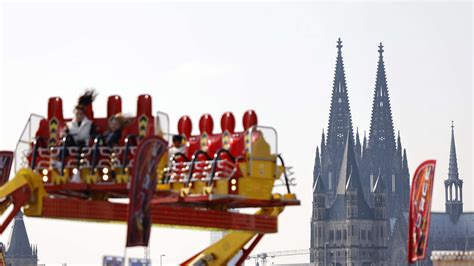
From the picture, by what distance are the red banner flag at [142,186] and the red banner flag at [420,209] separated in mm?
8077

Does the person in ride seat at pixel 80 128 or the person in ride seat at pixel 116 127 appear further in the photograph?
the person in ride seat at pixel 80 128

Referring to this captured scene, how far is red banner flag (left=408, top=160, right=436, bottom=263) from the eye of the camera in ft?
121

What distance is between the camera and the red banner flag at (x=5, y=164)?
1414 inches

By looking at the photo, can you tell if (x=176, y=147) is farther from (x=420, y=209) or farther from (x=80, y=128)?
(x=420, y=209)

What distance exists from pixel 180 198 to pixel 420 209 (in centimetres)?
578

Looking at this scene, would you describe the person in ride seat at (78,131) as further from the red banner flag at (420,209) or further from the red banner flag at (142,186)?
the red banner flag at (420,209)

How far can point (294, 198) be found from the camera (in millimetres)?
35906

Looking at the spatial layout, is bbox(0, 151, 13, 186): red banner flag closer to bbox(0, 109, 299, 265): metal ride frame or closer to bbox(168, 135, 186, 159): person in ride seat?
bbox(0, 109, 299, 265): metal ride frame

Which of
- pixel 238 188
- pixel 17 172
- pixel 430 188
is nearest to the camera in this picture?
pixel 17 172

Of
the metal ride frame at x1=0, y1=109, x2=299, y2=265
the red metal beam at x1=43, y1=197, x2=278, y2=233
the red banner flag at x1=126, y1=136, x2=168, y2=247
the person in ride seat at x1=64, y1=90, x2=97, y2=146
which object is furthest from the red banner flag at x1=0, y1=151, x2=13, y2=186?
the red banner flag at x1=126, y1=136, x2=168, y2=247

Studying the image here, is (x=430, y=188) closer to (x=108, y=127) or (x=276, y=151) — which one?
(x=276, y=151)

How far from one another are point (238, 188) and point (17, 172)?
4648 millimetres

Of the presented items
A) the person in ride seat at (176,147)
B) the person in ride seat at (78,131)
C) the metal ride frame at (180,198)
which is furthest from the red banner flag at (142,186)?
the person in ride seat at (176,147)

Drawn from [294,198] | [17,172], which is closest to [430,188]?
[294,198]
